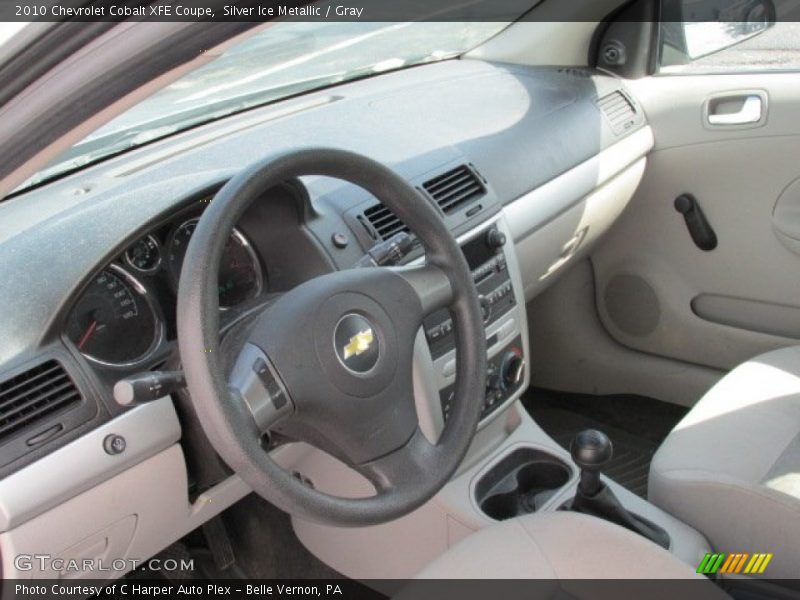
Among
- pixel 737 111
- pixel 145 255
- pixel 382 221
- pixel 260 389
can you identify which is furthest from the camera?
pixel 737 111

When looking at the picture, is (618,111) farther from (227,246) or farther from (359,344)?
(359,344)

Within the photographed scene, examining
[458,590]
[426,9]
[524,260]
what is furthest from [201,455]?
[426,9]

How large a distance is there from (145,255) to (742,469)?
3.88 feet

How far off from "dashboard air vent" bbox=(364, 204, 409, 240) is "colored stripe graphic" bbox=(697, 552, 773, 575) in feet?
2.78

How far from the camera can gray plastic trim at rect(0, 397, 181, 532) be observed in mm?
1465

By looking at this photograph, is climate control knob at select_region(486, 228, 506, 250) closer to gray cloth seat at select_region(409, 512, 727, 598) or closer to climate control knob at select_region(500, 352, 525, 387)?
climate control knob at select_region(500, 352, 525, 387)

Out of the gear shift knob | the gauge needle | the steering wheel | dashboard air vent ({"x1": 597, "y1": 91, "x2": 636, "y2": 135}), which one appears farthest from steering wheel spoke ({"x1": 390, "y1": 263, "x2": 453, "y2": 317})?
dashboard air vent ({"x1": 597, "y1": 91, "x2": 636, "y2": 135})

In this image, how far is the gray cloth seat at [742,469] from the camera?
1790 mm

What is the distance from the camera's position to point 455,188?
219 centimetres

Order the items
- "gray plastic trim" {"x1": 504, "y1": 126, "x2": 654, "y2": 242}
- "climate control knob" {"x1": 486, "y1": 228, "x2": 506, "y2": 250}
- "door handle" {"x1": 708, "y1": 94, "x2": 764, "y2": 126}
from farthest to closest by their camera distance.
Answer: "door handle" {"x1": 708, "y1": 94, "x2": 764, "y2": 126} → "gray plastic trim" {"x1": 504, "y1": 126, "x2": 654, "y2": 242} → "climate control knob" {"x1": 486, "y1": 228, "x2": 506, "y2": 250}

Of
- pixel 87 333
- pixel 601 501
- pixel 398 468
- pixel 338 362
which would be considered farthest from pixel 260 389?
pixel 601 501

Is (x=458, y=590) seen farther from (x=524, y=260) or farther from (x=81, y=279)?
(x=524, y=260)

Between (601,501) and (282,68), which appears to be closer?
(601,501)

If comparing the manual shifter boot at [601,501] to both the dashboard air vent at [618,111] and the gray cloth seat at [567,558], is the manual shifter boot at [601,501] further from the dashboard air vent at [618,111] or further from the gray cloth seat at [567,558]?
the dashboard air vent at [618,111]
